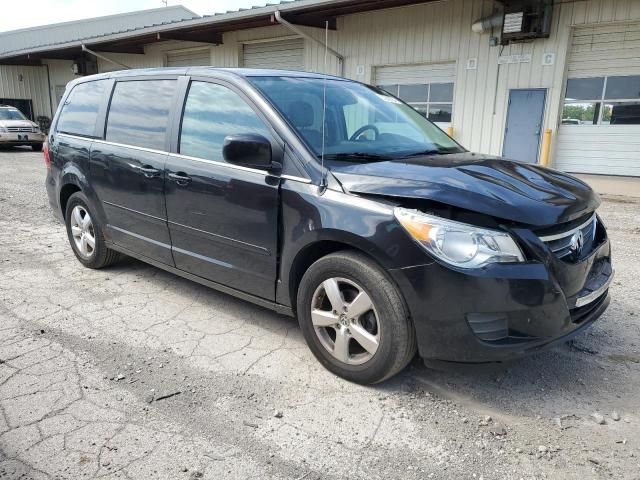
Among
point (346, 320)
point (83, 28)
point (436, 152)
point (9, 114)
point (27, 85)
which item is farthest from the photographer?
point (83, 28)

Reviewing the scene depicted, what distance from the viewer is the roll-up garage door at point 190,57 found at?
18172mm

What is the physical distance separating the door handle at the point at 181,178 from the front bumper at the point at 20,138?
18143mm

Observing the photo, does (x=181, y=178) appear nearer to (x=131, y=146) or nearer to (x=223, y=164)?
(x=223, y=164)

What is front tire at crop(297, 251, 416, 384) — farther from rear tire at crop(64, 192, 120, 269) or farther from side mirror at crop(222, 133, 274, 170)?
rear tire at crop(64, 192, 120, 269)

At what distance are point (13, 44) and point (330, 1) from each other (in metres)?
28.6

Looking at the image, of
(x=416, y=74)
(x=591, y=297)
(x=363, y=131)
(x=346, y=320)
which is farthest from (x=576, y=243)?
(x=416, y=74)

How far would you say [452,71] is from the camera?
12.4 metres

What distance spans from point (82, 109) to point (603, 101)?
1067 cm

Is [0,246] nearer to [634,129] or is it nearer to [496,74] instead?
[496,74]

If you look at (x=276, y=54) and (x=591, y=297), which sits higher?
(x=276, y=54)

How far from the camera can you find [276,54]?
1587 centimetres

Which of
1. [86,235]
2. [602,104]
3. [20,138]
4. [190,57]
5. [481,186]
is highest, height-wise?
[190,57]

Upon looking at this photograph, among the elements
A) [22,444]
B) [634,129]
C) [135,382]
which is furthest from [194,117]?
[634,129]

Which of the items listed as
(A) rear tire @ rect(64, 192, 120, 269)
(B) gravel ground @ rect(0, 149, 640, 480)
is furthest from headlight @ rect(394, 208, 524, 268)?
(A) rear tire @ rect(64, 192, 120, 269)
